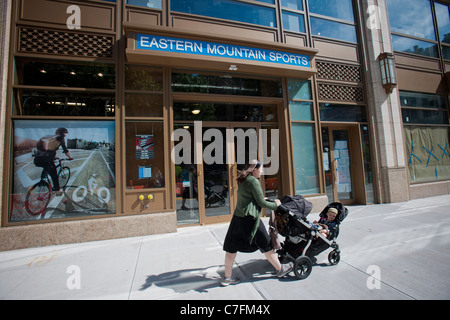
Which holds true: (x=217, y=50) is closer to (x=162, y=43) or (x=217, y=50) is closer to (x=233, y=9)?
(x=162, y=43)

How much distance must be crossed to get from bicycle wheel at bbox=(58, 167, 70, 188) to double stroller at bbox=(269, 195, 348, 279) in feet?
14.8

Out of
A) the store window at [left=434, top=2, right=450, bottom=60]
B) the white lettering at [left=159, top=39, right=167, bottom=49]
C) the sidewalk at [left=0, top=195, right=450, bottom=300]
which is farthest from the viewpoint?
the store window at [left=434, top=2, right=450, bottom=60]

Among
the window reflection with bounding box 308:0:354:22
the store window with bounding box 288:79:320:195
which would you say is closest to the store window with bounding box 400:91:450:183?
the window reflection with bounding box 308:0:354:22

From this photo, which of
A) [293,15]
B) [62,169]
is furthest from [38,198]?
[293,15]

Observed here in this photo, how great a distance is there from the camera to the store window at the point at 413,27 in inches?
340

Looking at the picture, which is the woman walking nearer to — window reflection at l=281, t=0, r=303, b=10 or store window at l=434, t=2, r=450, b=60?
window reflection at l=281, t=0, r=303, b=10

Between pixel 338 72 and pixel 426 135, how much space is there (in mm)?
4383

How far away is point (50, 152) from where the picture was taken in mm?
4969

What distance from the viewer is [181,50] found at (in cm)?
550

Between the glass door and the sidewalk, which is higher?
the glass door

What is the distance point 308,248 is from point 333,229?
0.52m

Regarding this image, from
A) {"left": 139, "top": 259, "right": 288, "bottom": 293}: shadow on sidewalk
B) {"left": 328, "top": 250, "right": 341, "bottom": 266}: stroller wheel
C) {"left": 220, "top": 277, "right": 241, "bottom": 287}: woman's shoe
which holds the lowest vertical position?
{"left": 139, "top": 259, "right": 288, "bottom": 293}: shadow on sidewalk

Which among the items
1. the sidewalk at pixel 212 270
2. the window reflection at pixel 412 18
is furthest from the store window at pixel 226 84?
the window reflection at pixel 412 18

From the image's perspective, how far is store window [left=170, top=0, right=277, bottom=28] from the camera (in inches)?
242
